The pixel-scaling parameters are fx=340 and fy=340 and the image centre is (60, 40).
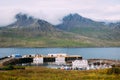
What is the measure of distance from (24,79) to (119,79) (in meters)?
29.9

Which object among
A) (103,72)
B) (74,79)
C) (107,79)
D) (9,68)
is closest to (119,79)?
(107,79)

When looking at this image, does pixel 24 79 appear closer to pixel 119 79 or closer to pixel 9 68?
pixel 119 79

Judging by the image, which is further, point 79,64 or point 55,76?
point 79,64

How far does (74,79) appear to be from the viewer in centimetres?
10669

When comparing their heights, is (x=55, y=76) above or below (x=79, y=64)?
above

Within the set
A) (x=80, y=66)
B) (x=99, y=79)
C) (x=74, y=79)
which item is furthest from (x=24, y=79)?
(x=80, y=66)

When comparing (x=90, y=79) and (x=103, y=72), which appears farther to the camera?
(x=103, y=72)

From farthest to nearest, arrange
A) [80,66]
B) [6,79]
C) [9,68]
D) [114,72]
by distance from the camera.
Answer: [80,66], [9,68], [114,72], [6,79]

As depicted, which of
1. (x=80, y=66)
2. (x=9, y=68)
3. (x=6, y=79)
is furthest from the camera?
(x=80, y=66)

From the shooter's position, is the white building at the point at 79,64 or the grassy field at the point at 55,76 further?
the white building at the point at 79,64

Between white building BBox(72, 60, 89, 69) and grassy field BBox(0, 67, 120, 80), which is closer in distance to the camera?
grassy field BBox(0, 67, 120, 80)

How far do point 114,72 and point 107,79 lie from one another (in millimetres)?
19034

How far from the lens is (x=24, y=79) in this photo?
105 meters

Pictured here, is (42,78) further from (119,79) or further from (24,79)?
(119,79)
